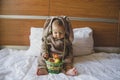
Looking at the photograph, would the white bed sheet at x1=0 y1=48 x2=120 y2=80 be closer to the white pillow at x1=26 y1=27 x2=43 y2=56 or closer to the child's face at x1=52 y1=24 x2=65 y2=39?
the white pillow at x1=26 y1=27 x2=43 y2=56

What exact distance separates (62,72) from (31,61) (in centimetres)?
39

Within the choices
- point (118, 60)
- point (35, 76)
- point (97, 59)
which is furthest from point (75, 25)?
point (35, 76)

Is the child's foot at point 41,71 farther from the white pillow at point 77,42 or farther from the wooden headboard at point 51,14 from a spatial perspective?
the wooden headboard at point 51,14

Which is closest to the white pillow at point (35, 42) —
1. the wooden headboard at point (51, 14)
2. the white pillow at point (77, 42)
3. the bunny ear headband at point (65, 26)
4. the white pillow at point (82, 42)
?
the white pillow at point (77, 42)

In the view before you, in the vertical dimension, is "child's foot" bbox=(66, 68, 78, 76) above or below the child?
below

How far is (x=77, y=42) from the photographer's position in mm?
1848

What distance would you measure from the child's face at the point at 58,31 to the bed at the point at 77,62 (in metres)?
0.31

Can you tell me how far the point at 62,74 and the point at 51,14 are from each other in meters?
0.95

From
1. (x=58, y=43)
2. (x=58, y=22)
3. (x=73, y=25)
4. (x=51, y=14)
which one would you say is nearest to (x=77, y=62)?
(x=58, y=43)

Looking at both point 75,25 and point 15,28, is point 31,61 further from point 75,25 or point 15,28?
point 75,25

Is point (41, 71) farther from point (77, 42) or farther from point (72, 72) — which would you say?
point (77, 42)

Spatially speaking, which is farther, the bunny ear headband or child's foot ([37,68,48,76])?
the bunny ear headband

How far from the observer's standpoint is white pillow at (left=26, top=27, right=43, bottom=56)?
1.77 meters

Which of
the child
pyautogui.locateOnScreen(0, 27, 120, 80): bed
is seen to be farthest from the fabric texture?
pyautogui.locateOnScreen(0, 27, 120, 80): bed
